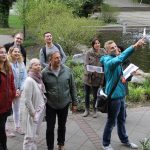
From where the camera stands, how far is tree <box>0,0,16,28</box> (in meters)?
27.9

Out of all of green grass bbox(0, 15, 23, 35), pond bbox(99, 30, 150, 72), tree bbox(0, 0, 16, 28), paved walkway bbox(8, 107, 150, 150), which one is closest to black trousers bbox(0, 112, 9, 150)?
paved walkway bbox(8, 107, 150, 150)

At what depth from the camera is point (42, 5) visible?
20.0 m

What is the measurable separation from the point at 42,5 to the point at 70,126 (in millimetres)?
12119

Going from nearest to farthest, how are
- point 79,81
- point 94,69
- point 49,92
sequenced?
point 49,92
point 94,69
point 79,81

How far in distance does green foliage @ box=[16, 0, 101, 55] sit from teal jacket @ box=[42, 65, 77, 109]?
9754 millimetres

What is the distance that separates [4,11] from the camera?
28.4m

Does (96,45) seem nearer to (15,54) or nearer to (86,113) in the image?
(86,113)

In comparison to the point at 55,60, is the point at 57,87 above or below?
below

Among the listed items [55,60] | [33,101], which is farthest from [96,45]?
[33,101]

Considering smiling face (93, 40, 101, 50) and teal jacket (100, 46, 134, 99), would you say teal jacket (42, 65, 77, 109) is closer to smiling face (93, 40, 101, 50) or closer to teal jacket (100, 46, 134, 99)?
teal jacket (100, 46, 134, 99)

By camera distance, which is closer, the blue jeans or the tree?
the blue jeans

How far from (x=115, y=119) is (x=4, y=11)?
73.3ft

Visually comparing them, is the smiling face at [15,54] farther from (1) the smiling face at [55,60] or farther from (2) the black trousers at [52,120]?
(2) the black trousers at [52,120]

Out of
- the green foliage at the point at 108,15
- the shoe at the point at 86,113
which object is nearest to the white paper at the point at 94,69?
the shoe at the point at 86,113
